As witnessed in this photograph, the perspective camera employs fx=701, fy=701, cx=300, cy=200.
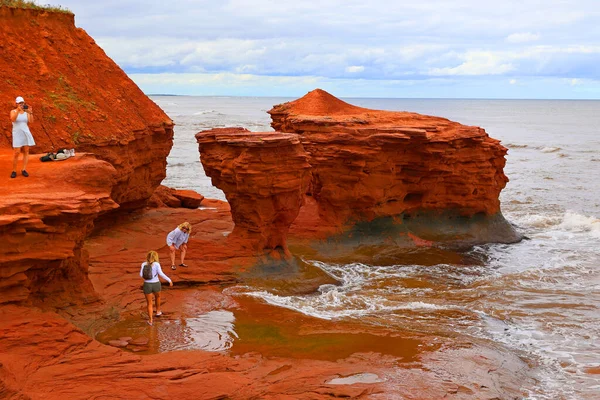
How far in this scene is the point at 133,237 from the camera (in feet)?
62.5

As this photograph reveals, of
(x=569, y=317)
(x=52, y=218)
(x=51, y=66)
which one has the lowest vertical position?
(x=569, y=317)

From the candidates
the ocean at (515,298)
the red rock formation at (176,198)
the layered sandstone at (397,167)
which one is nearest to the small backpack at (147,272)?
the ocean at (515,298)

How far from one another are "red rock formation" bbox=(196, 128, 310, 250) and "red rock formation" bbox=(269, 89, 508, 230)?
380 cm

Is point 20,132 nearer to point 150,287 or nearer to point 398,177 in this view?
point 150,287

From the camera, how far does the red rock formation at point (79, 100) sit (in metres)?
18.1

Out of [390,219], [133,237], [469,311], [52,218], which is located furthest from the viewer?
[390,219]

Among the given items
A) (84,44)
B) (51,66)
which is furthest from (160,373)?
(84,44)

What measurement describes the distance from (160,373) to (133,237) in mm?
8915

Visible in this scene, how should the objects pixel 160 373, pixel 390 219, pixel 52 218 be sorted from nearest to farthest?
1. pixel 160 373
2. pixel 52 218
3. pixel 390 219

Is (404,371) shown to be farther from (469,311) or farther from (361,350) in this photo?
(469,311)

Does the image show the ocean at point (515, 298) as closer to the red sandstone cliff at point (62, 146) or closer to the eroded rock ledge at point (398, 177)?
the eroded rock ledge at point (398, 177)

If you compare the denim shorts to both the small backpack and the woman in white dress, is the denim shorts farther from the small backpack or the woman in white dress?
the woman in white dress

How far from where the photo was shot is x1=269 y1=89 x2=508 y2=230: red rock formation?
21625 millimetres

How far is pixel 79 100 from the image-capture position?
19.4 m
